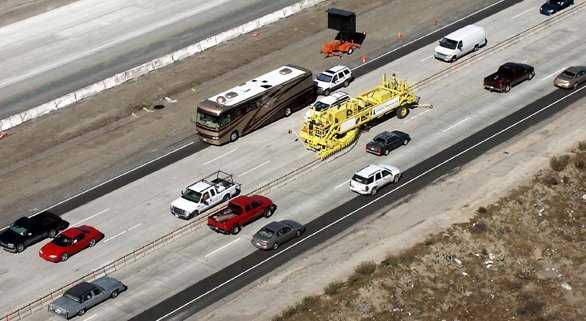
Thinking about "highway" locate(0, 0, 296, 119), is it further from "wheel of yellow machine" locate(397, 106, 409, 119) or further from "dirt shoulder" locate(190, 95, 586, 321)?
"dirt shoulder" locate(190, 95, 586, 321)

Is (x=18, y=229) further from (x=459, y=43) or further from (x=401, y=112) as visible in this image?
(x=459, y=43)

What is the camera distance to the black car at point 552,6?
102 metres

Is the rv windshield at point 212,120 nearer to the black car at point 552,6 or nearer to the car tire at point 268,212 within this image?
the car tire at point 268,212

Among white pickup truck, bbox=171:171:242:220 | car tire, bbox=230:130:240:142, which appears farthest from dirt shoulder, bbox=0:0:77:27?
white pickup truck, bbox=171:171:242:220

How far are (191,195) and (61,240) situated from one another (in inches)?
371

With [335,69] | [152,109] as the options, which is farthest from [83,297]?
[335,69]

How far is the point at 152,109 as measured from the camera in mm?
89688

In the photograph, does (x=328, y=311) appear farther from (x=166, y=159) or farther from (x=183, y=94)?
(x=183, y=94)

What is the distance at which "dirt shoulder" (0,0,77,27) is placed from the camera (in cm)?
11338

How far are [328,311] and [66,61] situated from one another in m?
49.0

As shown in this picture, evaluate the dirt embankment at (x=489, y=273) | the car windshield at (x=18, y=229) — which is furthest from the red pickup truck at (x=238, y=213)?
the car windshield at (x=18, y=229)

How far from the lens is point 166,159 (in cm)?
8194

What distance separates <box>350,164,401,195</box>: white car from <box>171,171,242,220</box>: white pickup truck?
853 cm

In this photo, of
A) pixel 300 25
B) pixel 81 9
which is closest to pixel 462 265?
pixel 300 25
